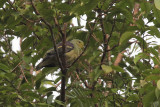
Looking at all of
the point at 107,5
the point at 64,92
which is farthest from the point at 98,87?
the point at 107,5

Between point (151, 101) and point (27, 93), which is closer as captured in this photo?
point (151, 101)

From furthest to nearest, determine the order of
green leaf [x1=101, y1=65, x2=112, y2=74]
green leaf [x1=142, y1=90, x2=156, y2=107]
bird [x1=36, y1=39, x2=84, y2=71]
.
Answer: bird [x1=36, y1=39, x2=84, y2=71] < green leaf [x1=101, y1=65, x2=112, y2=74] < green leaf [x1=142, y1=90, x2=156, y2=107]

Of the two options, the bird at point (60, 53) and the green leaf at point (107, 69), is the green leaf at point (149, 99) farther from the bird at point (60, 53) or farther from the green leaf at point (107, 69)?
the bird at point (60, 53)

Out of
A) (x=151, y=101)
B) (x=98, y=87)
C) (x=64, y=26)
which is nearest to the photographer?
(x=151, y=101)

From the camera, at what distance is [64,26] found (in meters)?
2.77

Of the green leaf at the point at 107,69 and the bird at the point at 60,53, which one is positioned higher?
the bird at the point at 60,53

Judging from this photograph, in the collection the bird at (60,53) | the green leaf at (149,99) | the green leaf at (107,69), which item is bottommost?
the green leaf at (149,99)

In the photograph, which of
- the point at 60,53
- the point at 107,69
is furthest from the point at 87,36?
the point at 60,53

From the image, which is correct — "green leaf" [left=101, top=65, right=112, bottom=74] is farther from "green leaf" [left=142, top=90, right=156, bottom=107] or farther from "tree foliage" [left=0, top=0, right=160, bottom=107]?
"green leaf" [left=142, top=90, right=156, bottom=107]

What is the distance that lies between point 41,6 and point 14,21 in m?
0.33

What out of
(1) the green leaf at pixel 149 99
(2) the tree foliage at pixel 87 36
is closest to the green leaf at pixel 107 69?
(2) the tree foliage at pixel 87 36

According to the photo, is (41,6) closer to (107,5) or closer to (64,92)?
(107,5)

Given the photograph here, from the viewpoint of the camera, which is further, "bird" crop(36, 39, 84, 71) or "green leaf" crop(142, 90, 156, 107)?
"bird" crop(36, 39, 84, 71)

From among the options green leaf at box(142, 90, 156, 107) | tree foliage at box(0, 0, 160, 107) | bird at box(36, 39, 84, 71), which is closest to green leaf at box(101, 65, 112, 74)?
tree foliage at box(0, 0, 160, 107)
